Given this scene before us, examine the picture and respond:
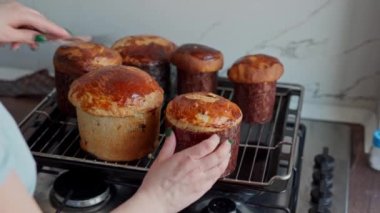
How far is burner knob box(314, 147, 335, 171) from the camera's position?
0.98 metres

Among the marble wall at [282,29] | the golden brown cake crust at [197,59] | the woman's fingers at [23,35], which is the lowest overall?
the woman's fingers at [23,35]

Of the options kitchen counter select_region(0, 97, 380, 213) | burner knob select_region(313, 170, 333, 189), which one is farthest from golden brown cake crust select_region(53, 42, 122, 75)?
burner knob select_region(313, 170, 333, 189)

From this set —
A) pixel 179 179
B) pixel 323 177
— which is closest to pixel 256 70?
pixel 323 177

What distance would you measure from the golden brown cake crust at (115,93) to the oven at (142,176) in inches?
3.6

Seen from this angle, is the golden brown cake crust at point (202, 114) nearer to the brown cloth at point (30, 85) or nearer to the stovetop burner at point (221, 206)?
the stovetop burner at point (221, 206)

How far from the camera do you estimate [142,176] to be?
894 mm

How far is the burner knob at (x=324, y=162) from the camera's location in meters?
0.98

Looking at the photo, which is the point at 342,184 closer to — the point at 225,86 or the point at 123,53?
the point at 225,86

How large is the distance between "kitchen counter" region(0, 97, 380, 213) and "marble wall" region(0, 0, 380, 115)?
10cm

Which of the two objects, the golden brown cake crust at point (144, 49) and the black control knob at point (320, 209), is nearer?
the black control knob at point (320, 209)

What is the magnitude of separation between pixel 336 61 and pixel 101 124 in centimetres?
54

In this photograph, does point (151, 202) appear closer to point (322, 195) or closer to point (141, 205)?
point (141, 205)

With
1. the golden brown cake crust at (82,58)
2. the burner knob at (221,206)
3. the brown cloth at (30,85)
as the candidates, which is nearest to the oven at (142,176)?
the burner knob at (221,206)

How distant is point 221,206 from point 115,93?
0.24m
